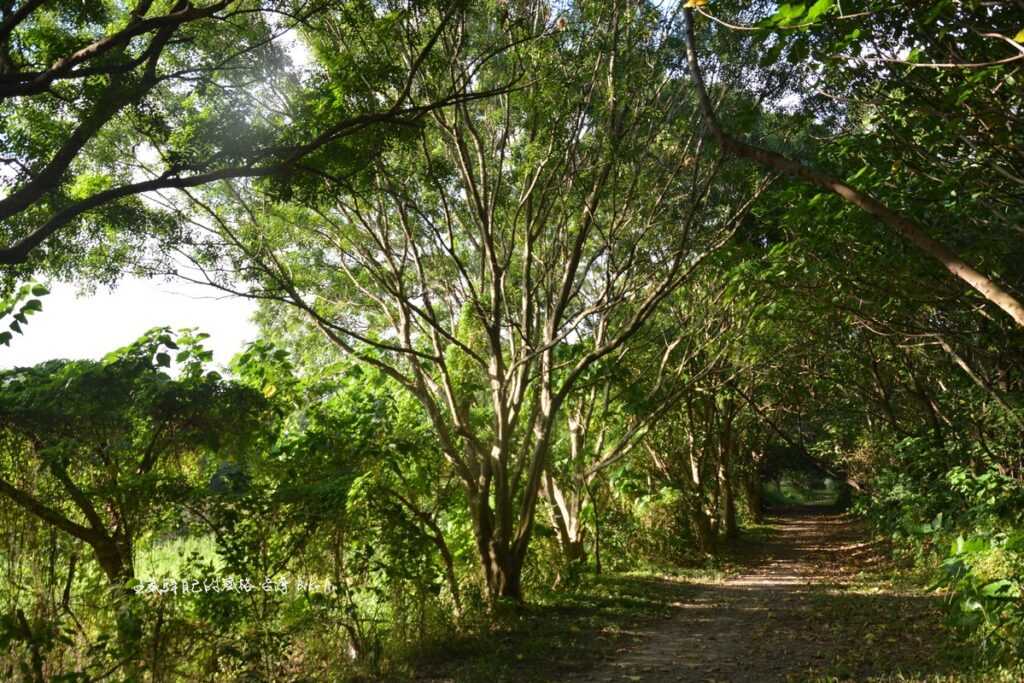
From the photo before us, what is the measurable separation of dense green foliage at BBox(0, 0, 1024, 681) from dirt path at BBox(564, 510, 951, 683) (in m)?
0.94

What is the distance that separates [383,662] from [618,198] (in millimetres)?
7135

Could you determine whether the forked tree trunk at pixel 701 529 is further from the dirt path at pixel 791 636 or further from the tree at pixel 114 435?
the tree at pixel 114 435

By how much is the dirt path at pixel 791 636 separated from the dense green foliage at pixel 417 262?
94cm

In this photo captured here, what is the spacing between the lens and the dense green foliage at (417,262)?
5766 millimetres

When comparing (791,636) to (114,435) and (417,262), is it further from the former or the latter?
(114,435)

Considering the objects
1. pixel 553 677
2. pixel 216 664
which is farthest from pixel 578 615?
pixel 216 664

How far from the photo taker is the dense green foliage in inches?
227

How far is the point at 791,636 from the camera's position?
8.52m

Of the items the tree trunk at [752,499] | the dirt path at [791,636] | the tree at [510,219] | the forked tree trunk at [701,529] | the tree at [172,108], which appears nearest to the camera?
the tree at [172,108]

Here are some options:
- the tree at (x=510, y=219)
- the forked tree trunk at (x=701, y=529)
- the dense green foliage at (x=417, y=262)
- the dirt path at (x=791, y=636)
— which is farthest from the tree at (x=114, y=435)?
the forked tree trunk at (x=701, y=529)

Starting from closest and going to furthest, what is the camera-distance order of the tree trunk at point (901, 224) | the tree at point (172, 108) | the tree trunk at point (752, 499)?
the tree trunk at point (901, 224)
the tree at point (172, 108)
the tree trunk at point (752, 499)

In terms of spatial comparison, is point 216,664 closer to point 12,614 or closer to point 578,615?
point 12,614

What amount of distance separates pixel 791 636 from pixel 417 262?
6536 millimetres

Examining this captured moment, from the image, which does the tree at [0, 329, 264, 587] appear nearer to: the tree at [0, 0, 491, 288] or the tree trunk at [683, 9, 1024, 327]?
the tree at [0, 0, 491, 288]
